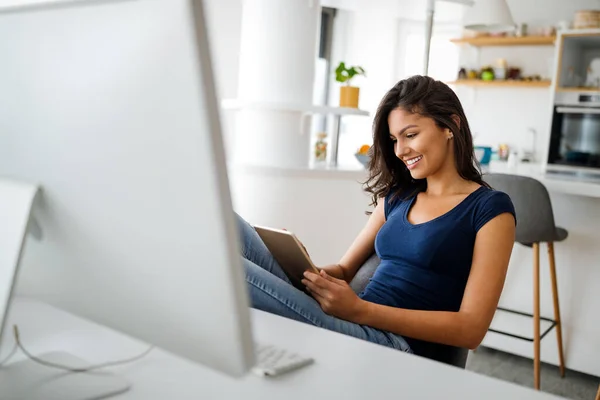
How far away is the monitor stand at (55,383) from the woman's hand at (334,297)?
572 millimetres

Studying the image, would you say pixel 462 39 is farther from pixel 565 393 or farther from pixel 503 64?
pixel 565 393

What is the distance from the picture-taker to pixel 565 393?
8.61ft

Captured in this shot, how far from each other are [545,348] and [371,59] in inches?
148

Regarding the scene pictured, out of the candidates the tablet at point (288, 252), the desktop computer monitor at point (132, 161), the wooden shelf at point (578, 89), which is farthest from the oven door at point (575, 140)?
the desktop computer monitor at point (132, 161)

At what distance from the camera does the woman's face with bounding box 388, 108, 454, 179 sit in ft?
5.04

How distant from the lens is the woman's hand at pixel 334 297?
1.32 meters

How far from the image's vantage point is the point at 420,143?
5.04ft

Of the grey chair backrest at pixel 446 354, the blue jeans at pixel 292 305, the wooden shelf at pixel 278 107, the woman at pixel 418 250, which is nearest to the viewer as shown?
the blue jeans at pixel 292 305

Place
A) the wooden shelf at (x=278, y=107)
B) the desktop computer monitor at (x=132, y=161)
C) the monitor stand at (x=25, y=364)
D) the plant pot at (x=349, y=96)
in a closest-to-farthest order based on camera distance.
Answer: the desktop computer monitor at (x=132, y=161) → the monitor stand at (x=25, y=364) → the wooden shelf at (x=278, y=107) → the plant pot at (x=349, y=96)

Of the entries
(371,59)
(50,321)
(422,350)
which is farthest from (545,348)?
(371,59)

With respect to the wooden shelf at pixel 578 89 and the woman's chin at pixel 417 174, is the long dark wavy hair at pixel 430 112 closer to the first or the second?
the woman's chin at pixel 417 174

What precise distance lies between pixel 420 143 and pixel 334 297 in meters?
0.46

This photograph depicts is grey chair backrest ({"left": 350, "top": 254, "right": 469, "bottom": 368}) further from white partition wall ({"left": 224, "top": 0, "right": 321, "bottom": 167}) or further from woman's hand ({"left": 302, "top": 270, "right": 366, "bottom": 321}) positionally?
white partition wall ({"left": 224, "top": 0, "right": 321, "bottom": 167})

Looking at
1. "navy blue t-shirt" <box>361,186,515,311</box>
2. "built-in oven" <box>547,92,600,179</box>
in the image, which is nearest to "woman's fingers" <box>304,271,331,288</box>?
"navy blue t-shirt" <box>361,186,515,311</box>
